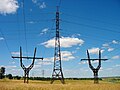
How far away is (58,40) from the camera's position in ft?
166

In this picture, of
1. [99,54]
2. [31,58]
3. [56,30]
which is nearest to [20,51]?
[31,58]

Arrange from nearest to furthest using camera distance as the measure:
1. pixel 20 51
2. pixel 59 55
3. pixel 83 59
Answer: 1. pixel 59 55
2. pixel 20 51
3. pixel 83 59

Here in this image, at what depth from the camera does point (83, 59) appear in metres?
66.2

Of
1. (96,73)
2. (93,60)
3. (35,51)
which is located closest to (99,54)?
(93,60)

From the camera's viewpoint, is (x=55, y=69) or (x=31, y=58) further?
(x=31, y=58)

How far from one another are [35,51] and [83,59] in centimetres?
1228

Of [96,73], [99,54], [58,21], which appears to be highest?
[58,21]

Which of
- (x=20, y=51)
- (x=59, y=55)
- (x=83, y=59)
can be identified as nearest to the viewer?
(x=59, y=55)

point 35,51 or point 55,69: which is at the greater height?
point 35,51

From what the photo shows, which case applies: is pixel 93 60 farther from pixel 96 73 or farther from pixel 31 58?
pixel 31 58

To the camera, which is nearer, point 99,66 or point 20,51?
point 20,51

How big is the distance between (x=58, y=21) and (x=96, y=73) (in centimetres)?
2235

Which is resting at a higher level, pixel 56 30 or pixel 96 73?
pixel 56 30

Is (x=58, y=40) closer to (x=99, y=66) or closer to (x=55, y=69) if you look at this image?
(x=55, y=69)
